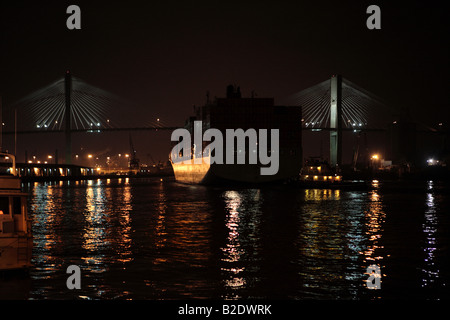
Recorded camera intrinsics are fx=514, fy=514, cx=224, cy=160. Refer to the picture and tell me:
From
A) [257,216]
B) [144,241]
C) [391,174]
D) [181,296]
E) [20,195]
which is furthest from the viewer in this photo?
[391,174]

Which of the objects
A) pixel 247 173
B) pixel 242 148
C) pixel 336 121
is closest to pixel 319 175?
pixel 247 173

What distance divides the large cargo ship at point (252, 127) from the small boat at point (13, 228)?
62.9 metres

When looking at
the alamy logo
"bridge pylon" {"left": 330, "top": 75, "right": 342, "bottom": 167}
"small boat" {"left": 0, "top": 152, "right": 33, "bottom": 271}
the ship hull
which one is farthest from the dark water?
"bridge pylon" {"left": 330, "top": 75, "right": 342, "bottom": 167}

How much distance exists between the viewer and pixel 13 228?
13250 millimetres

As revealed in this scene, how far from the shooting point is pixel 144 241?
2103cm

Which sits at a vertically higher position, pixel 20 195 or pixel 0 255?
pixel 20 195

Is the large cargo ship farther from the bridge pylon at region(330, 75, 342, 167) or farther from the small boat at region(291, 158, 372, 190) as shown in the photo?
the bridge pylon at region(330, 75, 342, 167)

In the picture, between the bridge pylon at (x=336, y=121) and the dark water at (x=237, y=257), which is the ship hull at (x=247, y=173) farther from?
the dark water at (x=237, y=257)

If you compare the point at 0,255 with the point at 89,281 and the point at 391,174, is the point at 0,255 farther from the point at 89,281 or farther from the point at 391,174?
the point at 391,174

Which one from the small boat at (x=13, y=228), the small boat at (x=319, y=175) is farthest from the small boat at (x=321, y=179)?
the small boat at (x=13, y=228)

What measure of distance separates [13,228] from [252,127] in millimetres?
71170

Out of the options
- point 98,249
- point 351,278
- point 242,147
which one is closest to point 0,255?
point 98,249

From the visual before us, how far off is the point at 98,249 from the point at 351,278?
9.46 meters

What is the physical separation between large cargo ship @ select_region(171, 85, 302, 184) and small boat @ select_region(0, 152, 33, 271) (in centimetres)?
6294
